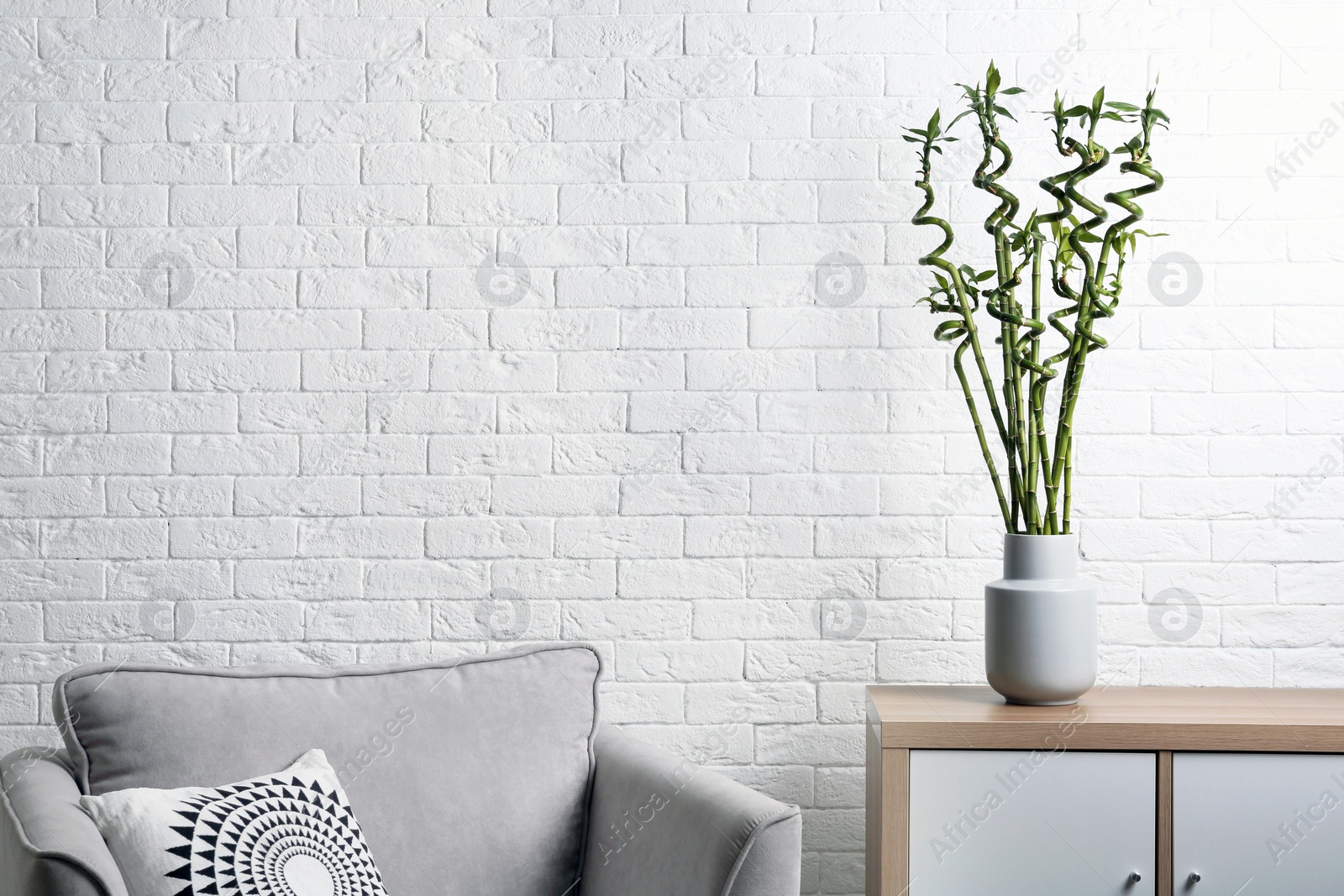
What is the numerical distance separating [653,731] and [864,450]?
70 centimetres

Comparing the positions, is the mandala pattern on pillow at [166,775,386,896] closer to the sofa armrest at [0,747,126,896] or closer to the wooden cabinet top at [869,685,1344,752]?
the sofa armrest at [0,747,126,896]

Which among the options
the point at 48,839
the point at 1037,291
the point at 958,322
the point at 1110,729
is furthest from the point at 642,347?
the point at 48,839

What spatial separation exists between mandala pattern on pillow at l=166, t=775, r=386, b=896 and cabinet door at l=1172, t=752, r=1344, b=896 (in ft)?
4.08

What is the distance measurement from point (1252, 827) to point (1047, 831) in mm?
323

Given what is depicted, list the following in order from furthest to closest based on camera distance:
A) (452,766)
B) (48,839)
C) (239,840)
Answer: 1. (452,766)
2. (239,840)
3. (48,839)

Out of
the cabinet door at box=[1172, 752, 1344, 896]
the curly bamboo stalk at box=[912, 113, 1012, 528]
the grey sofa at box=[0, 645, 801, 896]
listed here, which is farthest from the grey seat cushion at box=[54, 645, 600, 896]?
the cabinet door at box=[1172, 752, 1344, 896]

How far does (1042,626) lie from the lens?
1732 mm

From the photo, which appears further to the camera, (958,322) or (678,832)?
(958,322)

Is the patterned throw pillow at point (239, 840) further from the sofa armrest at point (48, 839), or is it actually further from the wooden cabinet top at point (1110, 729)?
the wooden cabinet top at point (1110, 729)

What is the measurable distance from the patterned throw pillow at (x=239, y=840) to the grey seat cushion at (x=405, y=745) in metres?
0.10

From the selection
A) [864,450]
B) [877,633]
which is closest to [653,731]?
[877,633]

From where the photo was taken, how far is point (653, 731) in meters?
2.06

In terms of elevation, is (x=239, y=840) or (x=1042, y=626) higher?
(x=1042, y=626)

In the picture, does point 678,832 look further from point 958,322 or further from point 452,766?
point 958,322
